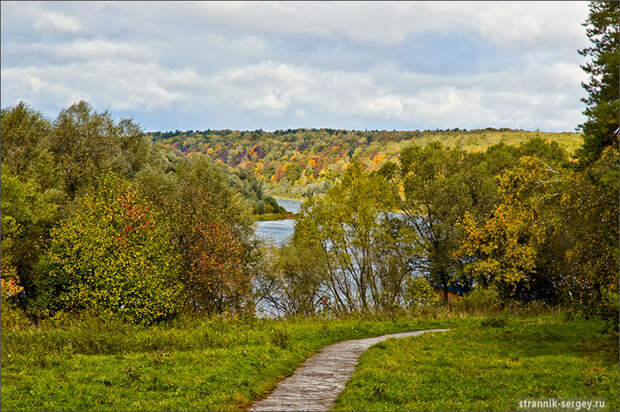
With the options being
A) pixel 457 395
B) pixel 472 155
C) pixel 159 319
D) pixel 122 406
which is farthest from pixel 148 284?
pixel 472 155

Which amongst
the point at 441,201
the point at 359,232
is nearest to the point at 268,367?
the point at 359,232

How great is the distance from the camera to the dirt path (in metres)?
10.4

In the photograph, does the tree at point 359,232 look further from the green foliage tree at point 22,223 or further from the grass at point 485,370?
the grass at point 485,370

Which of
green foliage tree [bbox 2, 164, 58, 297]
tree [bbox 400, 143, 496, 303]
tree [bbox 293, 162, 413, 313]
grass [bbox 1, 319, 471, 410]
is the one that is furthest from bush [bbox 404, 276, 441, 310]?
green foliage tree [bbox 2, 164, 58, 297]

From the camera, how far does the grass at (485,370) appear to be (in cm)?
1016

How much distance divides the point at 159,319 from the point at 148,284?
2.40 metres

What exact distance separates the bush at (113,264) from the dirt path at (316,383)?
41.8 ft

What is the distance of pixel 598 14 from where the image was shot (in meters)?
17.0

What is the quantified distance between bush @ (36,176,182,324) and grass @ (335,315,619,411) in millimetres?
14743

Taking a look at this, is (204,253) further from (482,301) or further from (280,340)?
(482,301)

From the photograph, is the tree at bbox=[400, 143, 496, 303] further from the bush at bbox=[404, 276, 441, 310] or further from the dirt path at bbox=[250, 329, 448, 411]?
the dirt path at bbox=[250, 329, 448, 411]

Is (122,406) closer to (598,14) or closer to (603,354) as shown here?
(603,354)

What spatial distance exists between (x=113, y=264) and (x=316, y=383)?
698 inches

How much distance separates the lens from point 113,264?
2652 cm
